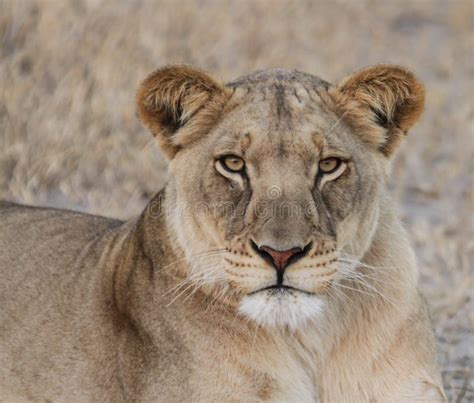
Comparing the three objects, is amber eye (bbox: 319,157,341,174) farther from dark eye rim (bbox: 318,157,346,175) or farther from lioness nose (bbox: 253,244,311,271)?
lioness nose (bbox: 253,244,311,271)

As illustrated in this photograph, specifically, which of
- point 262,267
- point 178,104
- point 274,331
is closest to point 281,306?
point 262,267

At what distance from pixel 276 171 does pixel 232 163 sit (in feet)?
0.56

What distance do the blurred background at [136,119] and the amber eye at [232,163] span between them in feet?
5.21

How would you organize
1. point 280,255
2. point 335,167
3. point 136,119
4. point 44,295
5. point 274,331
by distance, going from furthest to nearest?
1. point 136,119
2. point 44,295
3. point 274,331
4. point 335,167
5. point 280,255

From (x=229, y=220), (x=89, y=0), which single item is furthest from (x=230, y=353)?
(x=89, y=0)

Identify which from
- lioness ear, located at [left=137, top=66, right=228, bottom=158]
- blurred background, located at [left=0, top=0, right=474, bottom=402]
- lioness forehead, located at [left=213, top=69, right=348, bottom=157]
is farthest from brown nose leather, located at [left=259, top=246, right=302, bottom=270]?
blurred background, located at [left=0, top=0, right=474, bottom=402]

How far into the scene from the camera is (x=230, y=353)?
3.54 metres

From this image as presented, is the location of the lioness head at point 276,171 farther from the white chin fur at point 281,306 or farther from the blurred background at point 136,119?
the blurred background at point 136,119

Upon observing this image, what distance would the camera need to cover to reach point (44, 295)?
4109 mm

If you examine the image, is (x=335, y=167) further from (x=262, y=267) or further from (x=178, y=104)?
(x=178, y=104)

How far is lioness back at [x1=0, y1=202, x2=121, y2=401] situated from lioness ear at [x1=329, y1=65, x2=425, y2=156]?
112 cm

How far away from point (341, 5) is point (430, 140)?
110 inches

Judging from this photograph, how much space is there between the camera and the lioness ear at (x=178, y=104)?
3.55m

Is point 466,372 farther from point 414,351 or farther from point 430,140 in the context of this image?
point 430,140
